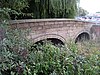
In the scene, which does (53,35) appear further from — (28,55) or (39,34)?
(28,55)

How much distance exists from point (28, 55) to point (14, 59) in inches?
6.2

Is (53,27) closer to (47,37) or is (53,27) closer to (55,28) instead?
(55,28)

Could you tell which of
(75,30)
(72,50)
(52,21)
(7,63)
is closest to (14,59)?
(7,63)

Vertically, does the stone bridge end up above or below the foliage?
below

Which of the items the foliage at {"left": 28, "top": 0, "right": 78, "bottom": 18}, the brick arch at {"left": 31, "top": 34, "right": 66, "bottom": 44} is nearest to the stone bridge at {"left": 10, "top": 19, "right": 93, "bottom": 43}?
the brick arch at {"left": 31, "top": 34, "right": 66, "bottom": 44}

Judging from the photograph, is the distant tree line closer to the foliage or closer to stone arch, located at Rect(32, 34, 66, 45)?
the foliage

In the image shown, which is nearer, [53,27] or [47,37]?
[47,37]

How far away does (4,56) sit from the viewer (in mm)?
1695

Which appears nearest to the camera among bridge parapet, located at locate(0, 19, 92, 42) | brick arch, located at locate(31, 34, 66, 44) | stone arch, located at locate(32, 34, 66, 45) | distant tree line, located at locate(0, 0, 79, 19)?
bridge parapet, located at locate(0, 19, 92, 42)

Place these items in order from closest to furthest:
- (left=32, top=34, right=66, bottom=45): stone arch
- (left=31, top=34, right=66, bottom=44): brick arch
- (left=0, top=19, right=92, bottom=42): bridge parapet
A: (left=0, top=19, right=92, bottom=42): bridge parapet < (left=31, top=34, right=66, bottom=44): brick arch < (left=32, top=34, right=66, bottom=45): stone arch

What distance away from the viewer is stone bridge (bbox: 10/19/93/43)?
15.4ft

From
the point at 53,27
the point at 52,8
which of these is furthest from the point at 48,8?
the point at 53,27

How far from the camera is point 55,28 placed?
5.47 m

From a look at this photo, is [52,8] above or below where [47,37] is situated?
above
